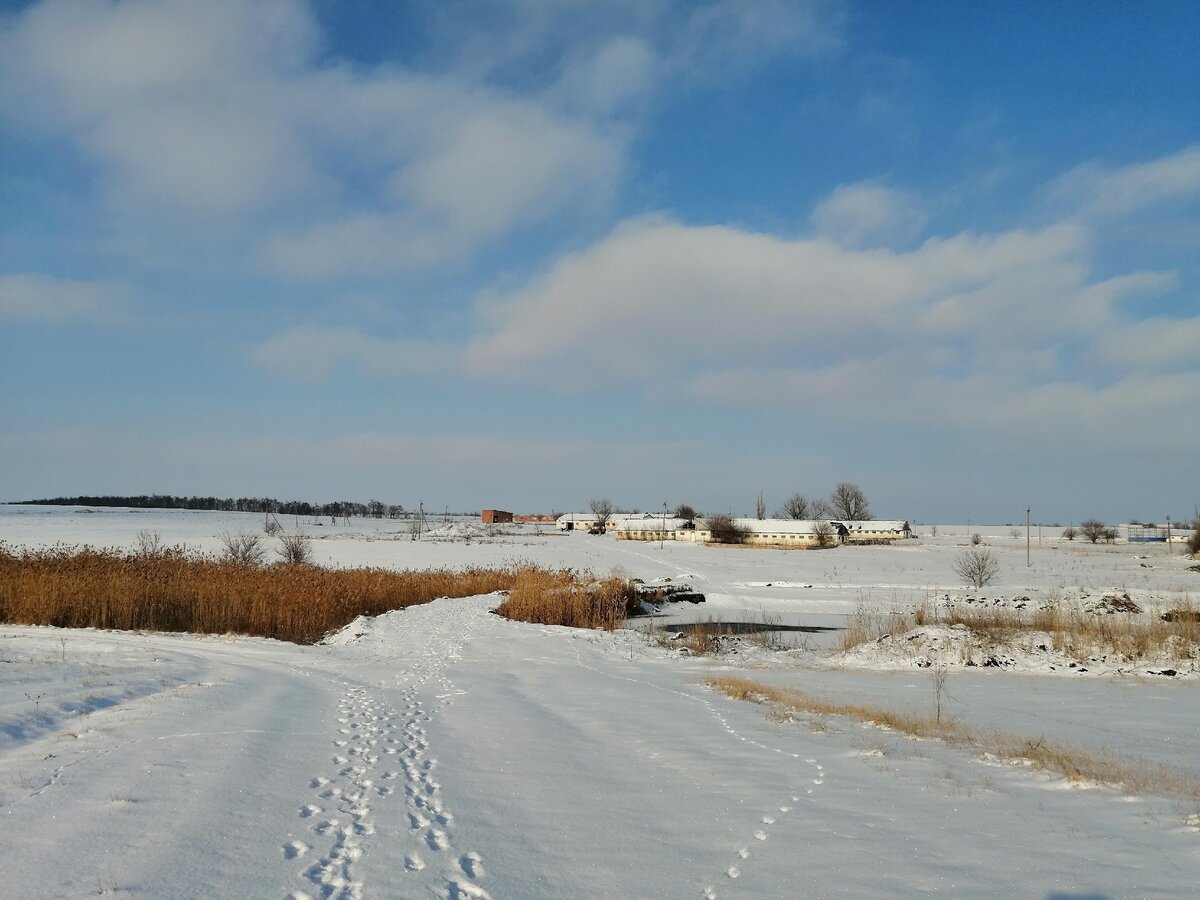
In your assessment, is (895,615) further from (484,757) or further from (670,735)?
(484,757)

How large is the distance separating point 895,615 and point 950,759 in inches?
596

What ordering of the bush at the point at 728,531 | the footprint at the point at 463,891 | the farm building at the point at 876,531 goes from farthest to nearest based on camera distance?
the farm building at the point at 876,531, the bush at the point at 728,531, the footprint at the point at 463,891

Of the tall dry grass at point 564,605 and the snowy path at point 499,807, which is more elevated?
the snowy path at point 499,807

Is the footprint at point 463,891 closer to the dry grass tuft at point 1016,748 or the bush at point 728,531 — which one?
the dry grass tuft at point 1016,748

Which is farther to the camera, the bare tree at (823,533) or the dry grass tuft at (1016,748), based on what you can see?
the bare tree at (823,533)

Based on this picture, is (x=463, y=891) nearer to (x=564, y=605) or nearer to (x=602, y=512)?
(x=564, y=605)

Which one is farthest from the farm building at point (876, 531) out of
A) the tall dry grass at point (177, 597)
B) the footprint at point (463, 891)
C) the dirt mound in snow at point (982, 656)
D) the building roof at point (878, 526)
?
the footprint at point (463, 891)

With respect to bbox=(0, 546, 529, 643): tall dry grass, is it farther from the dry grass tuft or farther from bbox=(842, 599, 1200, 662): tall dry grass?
bbox=(842, 599, 1200, 662): tall dry grass

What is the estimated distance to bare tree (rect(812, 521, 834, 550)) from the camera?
92.1 meters

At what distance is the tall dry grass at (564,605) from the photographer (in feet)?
79.2

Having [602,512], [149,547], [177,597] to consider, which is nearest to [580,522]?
[602,512]

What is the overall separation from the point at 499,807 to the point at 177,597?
1658 cm

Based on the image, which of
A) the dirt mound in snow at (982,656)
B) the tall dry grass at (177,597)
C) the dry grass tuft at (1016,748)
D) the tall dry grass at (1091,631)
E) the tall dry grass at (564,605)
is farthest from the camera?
the tall dry grass at (564,605)

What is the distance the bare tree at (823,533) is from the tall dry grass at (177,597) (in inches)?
2861
